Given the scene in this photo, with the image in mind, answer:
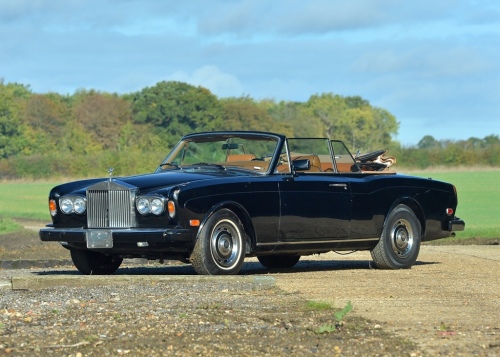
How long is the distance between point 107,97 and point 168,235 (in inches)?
4387

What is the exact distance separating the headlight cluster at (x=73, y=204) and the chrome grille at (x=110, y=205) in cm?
9

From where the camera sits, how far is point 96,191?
1334 centimetres

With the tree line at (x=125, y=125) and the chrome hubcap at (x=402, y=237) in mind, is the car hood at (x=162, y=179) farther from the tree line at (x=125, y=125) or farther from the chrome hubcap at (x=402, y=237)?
the tree line at (x=125, y=125)

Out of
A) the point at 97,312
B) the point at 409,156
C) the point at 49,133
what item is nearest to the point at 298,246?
the point at 97,312

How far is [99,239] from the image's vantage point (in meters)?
13.1

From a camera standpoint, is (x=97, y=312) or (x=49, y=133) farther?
(x=49, y=133)

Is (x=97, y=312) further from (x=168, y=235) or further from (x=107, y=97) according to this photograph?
(x=107, y=97)

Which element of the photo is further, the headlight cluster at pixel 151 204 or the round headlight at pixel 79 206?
the round headlight at pixel 79 206

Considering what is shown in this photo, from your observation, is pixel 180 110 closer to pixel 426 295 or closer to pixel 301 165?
pixel 301 165

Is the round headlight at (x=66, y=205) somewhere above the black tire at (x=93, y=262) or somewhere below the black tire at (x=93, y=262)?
above

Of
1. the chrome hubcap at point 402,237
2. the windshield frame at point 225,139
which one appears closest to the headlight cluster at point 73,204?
the windshield frame at point 225,139

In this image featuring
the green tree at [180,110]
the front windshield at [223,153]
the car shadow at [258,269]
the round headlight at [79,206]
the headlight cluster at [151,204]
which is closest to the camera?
the headlight cluster at [151,204]

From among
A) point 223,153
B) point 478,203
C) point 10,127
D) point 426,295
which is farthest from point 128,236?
point 10,127

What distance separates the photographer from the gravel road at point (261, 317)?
328 inches
